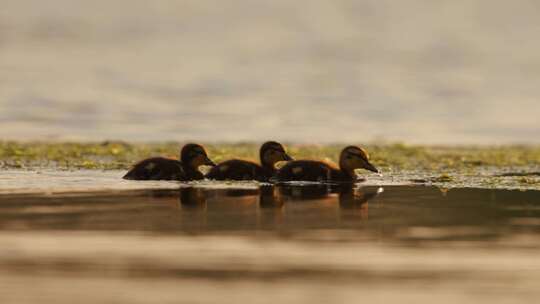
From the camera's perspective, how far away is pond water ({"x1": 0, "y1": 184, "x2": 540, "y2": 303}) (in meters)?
8.65

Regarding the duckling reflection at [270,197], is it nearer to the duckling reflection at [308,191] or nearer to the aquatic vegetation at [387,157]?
the duckling reflection at [308,191]

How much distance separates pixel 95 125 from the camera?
31172 mm

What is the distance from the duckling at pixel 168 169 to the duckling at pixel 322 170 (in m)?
1.08

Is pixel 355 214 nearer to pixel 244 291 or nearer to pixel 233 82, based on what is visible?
pixel 244 291

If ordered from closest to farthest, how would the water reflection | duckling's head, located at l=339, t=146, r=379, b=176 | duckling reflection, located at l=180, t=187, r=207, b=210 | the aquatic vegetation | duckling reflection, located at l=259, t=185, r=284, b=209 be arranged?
1. the water reflection
2. duckling reflection, located at l=180, t=187, r=207, b=210
3. duckling reflection, located at l=259, t=185, r=284, b=209
4. duckling's head, located at l=339, t=146, r=379, b=176
5. the aquatic vegetation

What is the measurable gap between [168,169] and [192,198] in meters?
3.09

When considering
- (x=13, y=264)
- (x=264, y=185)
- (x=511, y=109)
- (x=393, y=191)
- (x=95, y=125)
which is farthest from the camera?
(x=511, y=109)

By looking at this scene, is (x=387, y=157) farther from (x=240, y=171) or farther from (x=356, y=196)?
(x=356, y=196)

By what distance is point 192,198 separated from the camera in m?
14.8

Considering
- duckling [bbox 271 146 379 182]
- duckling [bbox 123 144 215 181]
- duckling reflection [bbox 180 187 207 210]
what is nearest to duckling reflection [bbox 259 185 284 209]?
duckling reflection [bbox 180 187 207 210]

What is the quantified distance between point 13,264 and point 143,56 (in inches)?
1736

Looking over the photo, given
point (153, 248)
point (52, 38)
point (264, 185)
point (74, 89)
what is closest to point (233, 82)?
point (74, 89)

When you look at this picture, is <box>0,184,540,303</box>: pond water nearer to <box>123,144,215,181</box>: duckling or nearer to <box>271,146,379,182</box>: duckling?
<box>123,144,215,181</box>: duckling

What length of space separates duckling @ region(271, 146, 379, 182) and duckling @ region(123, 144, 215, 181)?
1076mm
